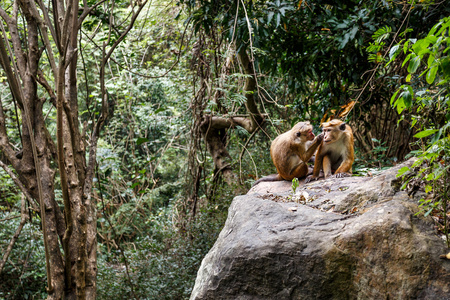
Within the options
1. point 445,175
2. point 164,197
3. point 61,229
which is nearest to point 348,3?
point 445,175

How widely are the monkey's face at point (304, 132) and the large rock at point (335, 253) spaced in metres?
1.47

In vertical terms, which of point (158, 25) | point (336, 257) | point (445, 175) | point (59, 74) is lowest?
point (336, 257)

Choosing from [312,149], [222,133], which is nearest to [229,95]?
[312,149]

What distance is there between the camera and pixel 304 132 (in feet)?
13.5

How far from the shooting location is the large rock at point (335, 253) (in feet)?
6.30

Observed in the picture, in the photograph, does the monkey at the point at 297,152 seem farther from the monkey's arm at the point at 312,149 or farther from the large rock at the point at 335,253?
the large rock at the point at 335,253

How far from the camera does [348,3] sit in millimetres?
5262

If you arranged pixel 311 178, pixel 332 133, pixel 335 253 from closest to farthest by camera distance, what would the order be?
pixel 335 253
pixel 332 133
pixel 311 178

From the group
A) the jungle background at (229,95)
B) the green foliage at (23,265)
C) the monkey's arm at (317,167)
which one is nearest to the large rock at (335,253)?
the jungle background at (229,95)

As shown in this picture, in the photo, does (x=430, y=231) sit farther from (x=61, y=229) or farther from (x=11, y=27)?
(x=11, y=27)

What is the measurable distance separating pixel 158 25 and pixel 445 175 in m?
7.77

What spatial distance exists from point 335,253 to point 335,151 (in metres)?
2.02

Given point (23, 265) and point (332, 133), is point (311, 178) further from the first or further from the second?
point (23, 265)

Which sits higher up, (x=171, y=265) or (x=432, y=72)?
(x=432, y=72)
